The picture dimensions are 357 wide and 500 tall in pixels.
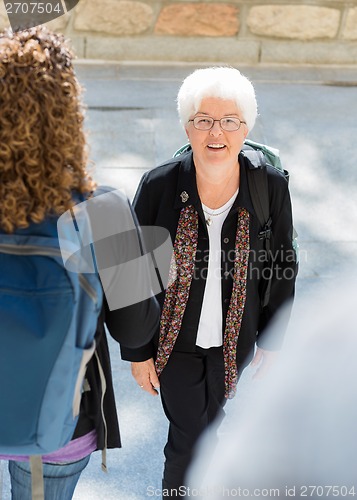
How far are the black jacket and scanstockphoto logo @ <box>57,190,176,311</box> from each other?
645 millimetres

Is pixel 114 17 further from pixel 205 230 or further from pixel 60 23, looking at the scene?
pixel 205 230

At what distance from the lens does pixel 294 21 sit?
6.36 meters

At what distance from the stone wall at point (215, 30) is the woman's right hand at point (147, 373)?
13.9 feet

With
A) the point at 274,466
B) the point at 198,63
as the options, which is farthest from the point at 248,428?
the point at 198,63

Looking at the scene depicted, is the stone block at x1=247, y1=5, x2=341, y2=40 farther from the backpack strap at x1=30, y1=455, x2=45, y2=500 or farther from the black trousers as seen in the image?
the backpack strap at x1=30, y1=455, x2=45, y2=500

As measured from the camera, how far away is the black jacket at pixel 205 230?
2.48 meters

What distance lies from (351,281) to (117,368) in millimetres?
1456

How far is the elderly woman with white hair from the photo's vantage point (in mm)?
2424

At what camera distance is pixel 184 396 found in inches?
104

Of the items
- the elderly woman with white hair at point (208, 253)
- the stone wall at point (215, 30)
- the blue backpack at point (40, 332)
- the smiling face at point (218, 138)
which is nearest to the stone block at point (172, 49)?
the stone wall at point (215, 30)

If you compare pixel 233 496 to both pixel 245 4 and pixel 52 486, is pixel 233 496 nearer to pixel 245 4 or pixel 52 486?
pixel 52 486

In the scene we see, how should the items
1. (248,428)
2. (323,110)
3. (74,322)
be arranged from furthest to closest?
(323,110)
(248,428)
(74,322)

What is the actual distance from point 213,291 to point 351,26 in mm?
4622

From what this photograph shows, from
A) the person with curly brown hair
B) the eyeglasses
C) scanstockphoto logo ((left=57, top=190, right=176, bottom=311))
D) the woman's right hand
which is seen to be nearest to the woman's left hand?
the woman's right hand
